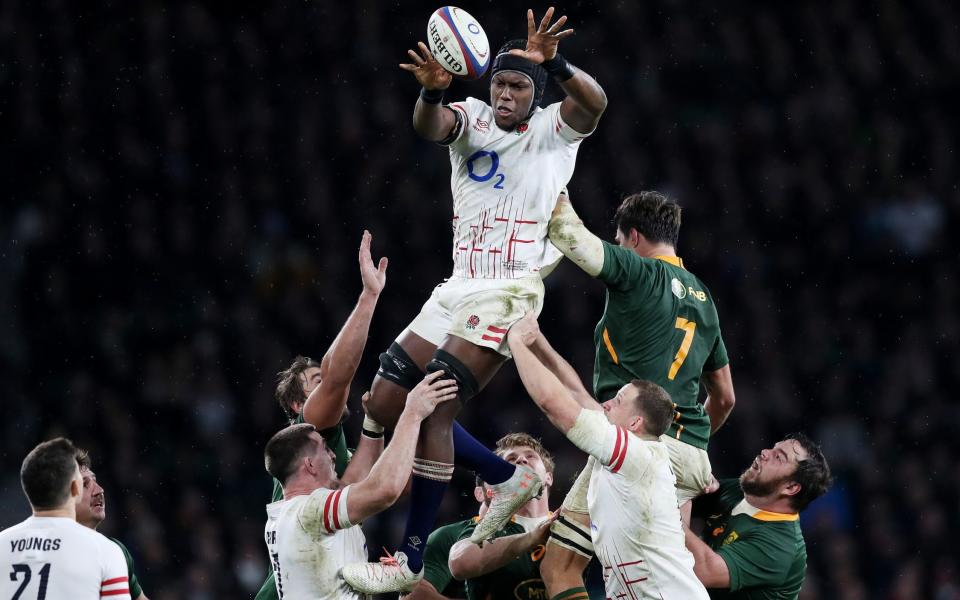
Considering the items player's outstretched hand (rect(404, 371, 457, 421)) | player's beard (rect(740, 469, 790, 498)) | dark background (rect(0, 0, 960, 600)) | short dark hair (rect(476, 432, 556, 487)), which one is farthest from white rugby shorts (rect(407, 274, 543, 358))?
dark background (rect(0, 0, 960, 600))

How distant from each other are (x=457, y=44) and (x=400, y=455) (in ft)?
6.28

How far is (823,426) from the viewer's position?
1290 cm

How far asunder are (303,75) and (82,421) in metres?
4.98

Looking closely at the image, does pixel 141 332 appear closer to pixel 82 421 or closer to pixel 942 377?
pixel 82 421

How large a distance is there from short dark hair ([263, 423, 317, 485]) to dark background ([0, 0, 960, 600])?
573 centimetres

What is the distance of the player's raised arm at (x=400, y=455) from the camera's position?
A: 5.83 meters

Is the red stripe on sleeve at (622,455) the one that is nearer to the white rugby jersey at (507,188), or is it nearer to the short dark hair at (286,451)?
the white rugby jersey at (507,188)

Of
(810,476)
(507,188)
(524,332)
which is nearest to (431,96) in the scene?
(507,188)

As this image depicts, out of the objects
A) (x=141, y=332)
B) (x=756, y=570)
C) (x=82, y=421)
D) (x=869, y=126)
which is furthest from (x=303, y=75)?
(x=756, y=570)

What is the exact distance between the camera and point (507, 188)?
6.17 metres

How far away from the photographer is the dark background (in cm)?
1252

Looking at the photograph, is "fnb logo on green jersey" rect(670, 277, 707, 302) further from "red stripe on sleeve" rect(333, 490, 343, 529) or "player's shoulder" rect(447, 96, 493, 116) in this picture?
"red stripe on sleeve" rect(333, 490, 343, 529)

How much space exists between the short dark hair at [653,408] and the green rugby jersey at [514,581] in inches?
62.5

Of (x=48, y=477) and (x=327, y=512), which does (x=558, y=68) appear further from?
(x=48, y=477)
